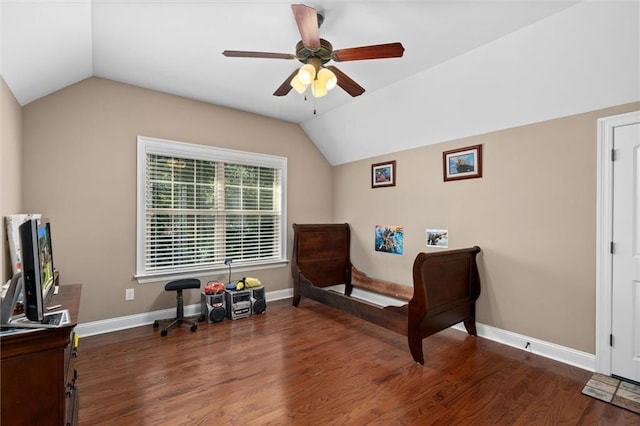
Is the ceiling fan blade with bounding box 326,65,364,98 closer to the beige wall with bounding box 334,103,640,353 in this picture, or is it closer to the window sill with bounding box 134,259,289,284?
the beige wall with bounding box 334,103,640,353

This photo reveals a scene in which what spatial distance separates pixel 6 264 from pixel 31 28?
5.37 feet

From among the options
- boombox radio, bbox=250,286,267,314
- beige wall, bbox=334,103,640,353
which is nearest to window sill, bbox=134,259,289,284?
boombox radio, bbox=250,286,267,314

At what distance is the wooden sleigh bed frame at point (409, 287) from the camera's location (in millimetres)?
2688

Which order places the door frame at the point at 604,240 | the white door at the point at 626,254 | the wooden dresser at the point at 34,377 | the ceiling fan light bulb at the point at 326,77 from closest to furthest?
the wooden dresser at the point at 34,377, the ceiling fan light bulb at the point at 326,77, the white door at the point at 626,254, the door frame at the point at 604,240

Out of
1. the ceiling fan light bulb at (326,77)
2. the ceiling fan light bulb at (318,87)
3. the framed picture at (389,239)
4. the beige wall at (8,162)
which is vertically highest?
the ceiling fan light bulb at (326,77)

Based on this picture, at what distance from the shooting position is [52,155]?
9.83 ft

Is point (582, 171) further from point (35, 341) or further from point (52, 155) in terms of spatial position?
point (52, 155)

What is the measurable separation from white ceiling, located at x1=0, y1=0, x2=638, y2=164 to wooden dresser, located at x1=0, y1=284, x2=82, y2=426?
5.61 ft

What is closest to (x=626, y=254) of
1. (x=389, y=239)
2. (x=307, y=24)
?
(x=389, y=239)

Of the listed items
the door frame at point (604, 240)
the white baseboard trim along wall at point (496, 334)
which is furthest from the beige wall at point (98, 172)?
the door frame at point (604, 240)

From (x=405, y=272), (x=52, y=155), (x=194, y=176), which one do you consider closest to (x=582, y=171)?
(x=405, y=272)

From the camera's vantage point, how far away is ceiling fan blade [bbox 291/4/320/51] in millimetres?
1693

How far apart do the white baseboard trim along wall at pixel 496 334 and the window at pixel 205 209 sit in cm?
46

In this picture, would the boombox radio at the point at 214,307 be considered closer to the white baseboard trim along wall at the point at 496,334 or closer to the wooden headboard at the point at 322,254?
the white baseboard trim along wall at the point at 496,334
